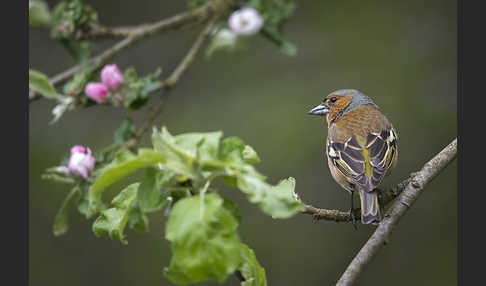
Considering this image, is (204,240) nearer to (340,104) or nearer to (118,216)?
(118,216)

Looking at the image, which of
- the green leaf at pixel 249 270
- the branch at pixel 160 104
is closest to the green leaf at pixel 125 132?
the branch at pixel 160 104

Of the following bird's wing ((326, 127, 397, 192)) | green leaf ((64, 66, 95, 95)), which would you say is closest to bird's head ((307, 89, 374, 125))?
bird's wing ((326, 127, 397, 192))

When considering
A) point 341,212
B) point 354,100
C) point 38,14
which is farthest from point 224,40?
point 341,212

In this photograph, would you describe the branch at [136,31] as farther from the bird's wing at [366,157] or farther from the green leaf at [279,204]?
the green leaf at [279,204]

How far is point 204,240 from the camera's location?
1.86 meters

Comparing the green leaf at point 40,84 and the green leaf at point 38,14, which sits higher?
the green leaf at point 38,14

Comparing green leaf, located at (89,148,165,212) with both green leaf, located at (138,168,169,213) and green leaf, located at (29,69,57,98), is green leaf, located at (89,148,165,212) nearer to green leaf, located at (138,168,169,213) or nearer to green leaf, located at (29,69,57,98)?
green leaf, located at (138,168,169,213)

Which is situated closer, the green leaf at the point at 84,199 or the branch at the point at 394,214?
the branch at the point at 394,214

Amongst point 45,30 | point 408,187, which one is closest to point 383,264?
point 408,187

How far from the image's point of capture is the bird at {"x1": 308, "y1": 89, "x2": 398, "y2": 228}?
145 inches

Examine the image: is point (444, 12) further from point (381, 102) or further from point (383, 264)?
point (383, 264)

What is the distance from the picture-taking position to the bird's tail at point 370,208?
321 centimetres

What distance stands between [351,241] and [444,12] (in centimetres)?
272

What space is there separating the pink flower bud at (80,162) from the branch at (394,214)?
6.13ft
